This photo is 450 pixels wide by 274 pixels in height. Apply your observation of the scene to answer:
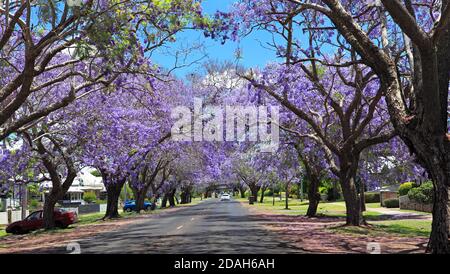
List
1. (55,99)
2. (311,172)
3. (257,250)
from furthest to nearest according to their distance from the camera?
(311,172) < (55,99) < (257,250)

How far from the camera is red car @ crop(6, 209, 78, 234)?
2889 cm

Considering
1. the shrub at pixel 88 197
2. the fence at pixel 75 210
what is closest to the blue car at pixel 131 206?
the fence at pixel 75 210

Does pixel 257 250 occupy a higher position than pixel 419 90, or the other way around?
pixel 419 90

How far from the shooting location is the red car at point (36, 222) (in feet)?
94.8

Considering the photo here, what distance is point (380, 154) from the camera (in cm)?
3105

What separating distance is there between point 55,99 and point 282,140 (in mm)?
13249

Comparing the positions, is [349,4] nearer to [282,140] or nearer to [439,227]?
[439,227]

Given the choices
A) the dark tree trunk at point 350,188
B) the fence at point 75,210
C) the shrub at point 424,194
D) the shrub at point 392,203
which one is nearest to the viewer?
the dark tree trunk at point 350,188

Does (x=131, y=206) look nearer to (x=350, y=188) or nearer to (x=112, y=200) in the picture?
(x=112, y=200)

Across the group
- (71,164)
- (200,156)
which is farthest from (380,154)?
(71,164)

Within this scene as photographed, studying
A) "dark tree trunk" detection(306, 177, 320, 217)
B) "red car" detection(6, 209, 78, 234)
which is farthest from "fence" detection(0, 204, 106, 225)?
"dark tree trunk" detection(306, 177, 320, 217)

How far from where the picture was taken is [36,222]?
2988cm

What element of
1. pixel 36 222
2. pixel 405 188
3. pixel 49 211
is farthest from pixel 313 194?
pixel 36 222

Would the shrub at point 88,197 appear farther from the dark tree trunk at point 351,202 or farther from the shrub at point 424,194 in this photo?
the dark tree trunk at point 351,202
